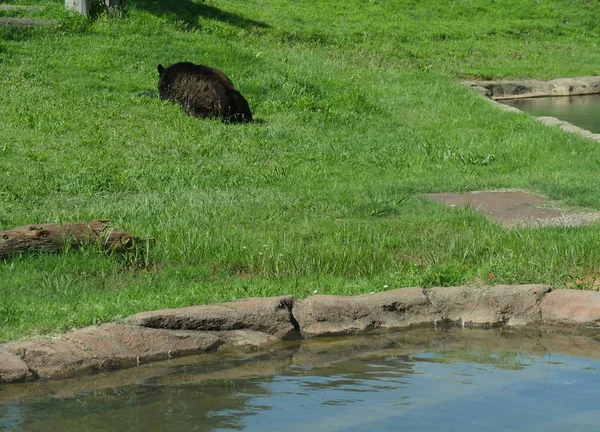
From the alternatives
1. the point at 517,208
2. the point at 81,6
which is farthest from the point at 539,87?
the point at 517,208

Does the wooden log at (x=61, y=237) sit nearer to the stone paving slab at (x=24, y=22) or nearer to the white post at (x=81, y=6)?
the stone paving slab at (x=24, y=22)

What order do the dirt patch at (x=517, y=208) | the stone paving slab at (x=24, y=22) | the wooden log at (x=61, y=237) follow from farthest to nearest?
the stone paving slab at (x=24, y=22)
the dirt patch at (x=517, y=208)
the wooden log at (x=61, y=237)

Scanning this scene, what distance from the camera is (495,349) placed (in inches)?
287

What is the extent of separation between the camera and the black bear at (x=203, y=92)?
1586 cm

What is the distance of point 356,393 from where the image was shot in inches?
247

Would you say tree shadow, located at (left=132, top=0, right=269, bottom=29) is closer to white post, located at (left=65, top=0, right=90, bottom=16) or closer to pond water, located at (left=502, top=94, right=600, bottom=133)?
white post, located at (left=65, top=0, right=90, bottom=16)

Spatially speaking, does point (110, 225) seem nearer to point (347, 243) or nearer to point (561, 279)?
point (347, 243)

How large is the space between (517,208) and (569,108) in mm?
11058

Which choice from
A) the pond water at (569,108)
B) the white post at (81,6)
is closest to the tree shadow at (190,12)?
the white post at (81,6)

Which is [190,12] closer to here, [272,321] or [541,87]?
[541,87]

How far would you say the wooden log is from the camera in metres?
8.54

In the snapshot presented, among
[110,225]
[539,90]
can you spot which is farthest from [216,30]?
[110,225]

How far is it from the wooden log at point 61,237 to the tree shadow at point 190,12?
13818 millimetres

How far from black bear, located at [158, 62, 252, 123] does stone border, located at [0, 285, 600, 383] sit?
845 centimetres
